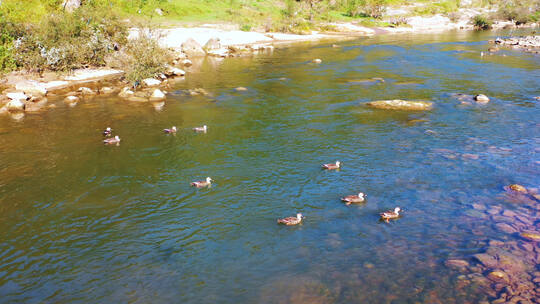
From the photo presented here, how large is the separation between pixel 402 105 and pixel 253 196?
1972 cm

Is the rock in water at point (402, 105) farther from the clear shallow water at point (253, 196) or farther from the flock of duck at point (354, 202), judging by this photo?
the flock of duck at point (354, 202)

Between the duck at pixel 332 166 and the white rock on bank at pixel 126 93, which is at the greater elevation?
the white rock on bank at pixel 126 93

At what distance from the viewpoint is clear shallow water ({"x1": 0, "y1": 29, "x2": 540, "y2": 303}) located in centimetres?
1293

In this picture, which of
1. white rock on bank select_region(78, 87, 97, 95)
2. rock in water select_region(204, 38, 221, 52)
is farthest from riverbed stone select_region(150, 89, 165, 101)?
rock in water select_region(204, 38, 221, 52)

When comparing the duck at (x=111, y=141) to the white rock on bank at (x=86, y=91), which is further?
the white rock on bank at (x=86, y=91)

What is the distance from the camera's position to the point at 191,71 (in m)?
52.5

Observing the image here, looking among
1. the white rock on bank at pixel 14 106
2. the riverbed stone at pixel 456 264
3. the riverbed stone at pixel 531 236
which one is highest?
the white rock on bank at pixel 14 106

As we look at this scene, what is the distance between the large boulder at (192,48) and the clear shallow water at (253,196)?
105 ft

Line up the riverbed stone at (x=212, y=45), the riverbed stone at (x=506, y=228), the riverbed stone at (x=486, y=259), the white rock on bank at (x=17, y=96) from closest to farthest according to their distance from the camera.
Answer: the riverbed stone at (x=486, y=259)
the riverbed stone at (x=506, y=228)
the white rock on bank at (x=17, y=96)
the riverbed stone at (x=212, y=45)

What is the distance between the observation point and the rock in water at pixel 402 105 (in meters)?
32.5

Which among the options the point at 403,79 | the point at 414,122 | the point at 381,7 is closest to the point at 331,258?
the point at 414,122

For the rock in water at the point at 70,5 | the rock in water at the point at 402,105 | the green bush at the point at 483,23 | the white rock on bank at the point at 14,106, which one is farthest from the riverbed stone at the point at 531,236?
the green bush at the point at 483,23

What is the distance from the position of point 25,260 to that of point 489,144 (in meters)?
25.4

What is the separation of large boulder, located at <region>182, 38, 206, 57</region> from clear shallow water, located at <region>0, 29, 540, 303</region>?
31871mm
